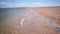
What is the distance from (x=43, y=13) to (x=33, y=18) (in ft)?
0.29

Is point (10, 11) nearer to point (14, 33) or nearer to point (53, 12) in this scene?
point (14, 33)

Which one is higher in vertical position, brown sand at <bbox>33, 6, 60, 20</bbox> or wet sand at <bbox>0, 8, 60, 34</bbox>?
brown sand at <bbox>33, 6, 60, 20</bbox>

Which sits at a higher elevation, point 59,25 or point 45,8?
point 45,8

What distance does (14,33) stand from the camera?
66cm

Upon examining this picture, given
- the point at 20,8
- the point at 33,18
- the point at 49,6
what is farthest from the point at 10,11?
the point at 49,6

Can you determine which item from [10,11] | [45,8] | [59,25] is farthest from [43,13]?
[10,11]

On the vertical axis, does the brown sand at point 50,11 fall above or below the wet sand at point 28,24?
above

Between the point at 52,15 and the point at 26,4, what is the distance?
22 cm

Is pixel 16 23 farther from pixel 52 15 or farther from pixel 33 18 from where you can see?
pixel 52 15

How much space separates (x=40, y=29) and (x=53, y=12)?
0.17 m

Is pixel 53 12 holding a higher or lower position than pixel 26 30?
higher

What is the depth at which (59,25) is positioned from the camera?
66 cm

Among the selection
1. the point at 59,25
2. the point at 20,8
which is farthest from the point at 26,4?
the point at 59,25

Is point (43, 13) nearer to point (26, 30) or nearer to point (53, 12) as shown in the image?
point (53, 12)
